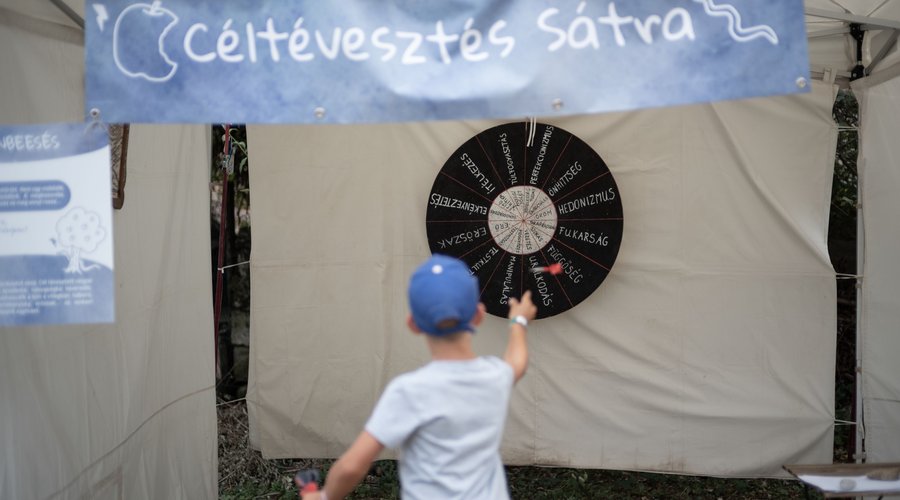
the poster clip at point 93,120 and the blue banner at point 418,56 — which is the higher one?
the blue banner at point 418,56

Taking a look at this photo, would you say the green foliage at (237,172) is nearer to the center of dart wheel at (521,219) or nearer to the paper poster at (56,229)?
the center of dart wheel at (521,219)

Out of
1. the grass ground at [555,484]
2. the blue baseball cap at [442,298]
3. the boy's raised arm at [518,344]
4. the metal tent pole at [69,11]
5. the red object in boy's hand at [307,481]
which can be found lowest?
the grass ground at [555,484]

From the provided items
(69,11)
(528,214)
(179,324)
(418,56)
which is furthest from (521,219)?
(69,11)

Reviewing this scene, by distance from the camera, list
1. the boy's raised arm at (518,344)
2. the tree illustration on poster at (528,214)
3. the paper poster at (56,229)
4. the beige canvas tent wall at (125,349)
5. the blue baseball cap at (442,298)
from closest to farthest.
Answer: the blue baseball cap at (442,298)
the boy's raised arm at (518,344)
the paper poster at (56,229)
the beige canvas tent wall at (125,349)
the tree illustration on poster at (528,214)

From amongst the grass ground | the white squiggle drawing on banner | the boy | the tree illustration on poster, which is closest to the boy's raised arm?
the boy

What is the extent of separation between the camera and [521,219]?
422 centimetres

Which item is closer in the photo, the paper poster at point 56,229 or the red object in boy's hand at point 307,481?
the red object in boy's hand at point 307,481

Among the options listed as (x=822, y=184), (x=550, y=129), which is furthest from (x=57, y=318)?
(x=822, y=184)

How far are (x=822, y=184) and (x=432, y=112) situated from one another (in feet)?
8.57

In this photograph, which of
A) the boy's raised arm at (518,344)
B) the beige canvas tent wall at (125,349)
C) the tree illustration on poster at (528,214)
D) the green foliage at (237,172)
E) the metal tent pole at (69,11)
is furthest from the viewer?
the green foliage at (237,172)

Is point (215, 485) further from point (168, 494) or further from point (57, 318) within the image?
point (57, 318)

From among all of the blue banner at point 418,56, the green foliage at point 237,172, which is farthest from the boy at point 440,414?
the green foliage at point 237,172

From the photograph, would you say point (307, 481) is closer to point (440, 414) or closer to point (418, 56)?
point (440, 414)

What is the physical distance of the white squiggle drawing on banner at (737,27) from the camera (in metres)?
2.16
